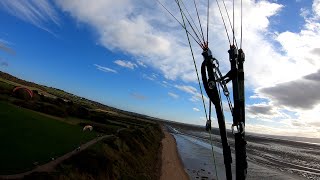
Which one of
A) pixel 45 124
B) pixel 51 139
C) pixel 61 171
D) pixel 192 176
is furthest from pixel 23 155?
pixel 192 176

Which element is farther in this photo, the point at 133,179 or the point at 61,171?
the point at 133,179

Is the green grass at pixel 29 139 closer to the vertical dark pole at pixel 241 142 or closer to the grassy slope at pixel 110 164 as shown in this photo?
the grassy slope at pixel 110 164

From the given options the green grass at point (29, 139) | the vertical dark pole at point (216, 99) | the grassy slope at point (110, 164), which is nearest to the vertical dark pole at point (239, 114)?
the vertical dark pole at point (216, 99)

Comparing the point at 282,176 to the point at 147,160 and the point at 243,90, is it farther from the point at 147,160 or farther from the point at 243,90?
the point at 243,90

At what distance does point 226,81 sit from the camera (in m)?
11.1

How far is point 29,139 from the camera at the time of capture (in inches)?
1078

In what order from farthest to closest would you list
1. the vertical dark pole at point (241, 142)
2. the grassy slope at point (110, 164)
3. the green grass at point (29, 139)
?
the grassy slope at point (110, 164) → the green grass at point (29, 139) → the vertical dark pole at point (241, 142)

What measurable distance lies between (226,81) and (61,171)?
14.2 meters

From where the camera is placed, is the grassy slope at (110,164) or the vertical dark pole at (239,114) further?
the grassy slope at (110,164)

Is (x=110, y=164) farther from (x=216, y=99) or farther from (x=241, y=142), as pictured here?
(x=241, y=142)

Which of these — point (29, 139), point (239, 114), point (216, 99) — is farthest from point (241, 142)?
point (29, 139)

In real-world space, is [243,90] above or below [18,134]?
above

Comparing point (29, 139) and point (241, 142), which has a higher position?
point (241, 142)

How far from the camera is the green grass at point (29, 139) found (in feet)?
71.5
